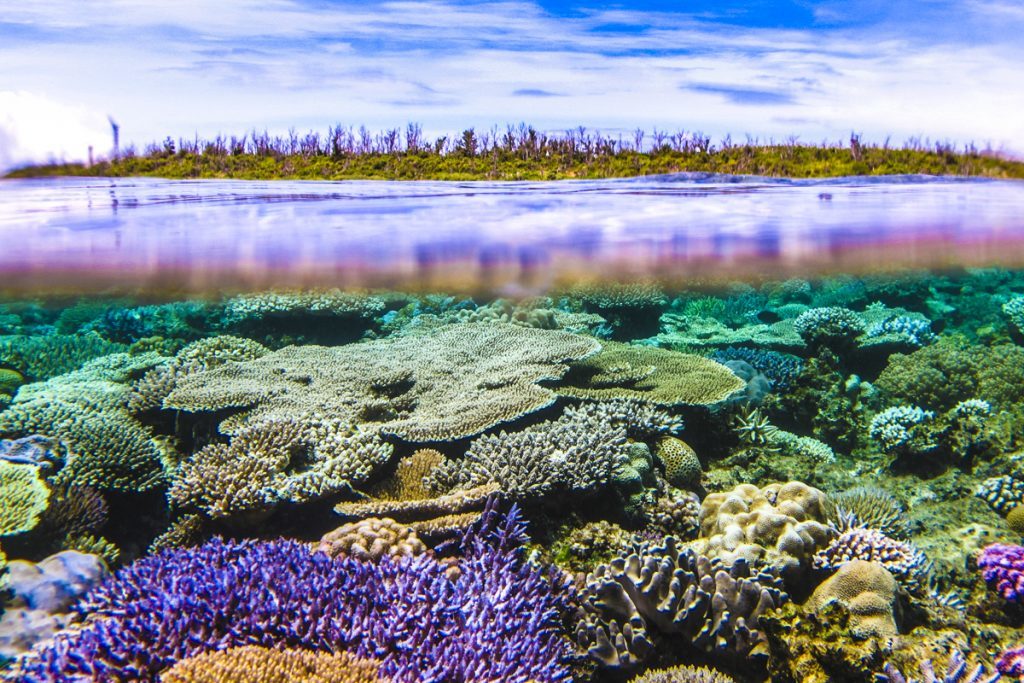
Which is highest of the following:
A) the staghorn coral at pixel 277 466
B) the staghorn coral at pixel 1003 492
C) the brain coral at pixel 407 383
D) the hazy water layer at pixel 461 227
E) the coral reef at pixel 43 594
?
the hazy water layer at pixel 461 227

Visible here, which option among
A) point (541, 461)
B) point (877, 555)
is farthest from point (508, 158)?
point (877, 555)

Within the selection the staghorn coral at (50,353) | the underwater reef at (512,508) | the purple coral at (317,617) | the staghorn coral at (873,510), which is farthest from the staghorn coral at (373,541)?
the staghorn coral at (50,353)

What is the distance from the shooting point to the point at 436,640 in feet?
14.9

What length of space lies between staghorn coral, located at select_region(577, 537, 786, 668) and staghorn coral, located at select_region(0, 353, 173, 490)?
5475 mm

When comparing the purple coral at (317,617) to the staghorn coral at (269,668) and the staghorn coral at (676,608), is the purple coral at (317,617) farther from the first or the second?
the staghorn coral at (676,608)

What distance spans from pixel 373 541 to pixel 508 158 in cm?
878

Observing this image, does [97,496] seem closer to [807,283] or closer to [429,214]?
[429,214]

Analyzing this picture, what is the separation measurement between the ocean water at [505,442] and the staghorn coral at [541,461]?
3 centimetres

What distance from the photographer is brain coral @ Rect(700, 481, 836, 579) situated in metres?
5.78

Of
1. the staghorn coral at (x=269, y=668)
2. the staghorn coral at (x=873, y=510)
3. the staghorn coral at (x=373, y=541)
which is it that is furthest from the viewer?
the staghorn coral at (x=873, y=510)

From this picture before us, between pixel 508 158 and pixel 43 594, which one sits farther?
pixel 508 158

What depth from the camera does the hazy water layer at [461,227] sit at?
10.9 m

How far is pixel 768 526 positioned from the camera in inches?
239

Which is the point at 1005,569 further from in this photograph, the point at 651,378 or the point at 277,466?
the point at 277,466
